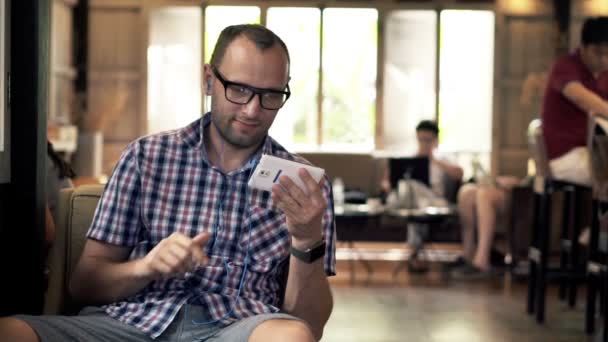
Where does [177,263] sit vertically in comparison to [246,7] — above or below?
below

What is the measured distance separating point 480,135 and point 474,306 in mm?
5088

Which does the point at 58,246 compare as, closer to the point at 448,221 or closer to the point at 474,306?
the point at 474,306

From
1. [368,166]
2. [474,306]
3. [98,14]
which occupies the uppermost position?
[98,14]

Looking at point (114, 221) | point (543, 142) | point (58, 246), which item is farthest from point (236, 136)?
point (543, 142)

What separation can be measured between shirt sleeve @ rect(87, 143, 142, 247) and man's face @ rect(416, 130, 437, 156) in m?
Answer: 6.57

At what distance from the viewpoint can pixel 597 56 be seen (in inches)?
197

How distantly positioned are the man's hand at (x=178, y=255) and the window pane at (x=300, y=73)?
353 inches

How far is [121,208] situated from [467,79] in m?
9.28

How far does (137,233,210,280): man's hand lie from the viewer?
1.77 metres

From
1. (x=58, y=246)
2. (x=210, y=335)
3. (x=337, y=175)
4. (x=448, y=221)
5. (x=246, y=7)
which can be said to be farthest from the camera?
(x=246, y=7)

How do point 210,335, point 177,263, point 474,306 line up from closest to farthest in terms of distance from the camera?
point 177,263 → point 210,335 → point 474,306

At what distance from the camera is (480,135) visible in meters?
11.0

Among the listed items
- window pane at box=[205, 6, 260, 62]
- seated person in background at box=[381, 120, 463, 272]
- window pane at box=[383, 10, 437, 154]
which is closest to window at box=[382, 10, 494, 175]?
window pane at box=[383, 10, 437, 154]

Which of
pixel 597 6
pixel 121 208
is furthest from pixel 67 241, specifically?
pixel 597 6
